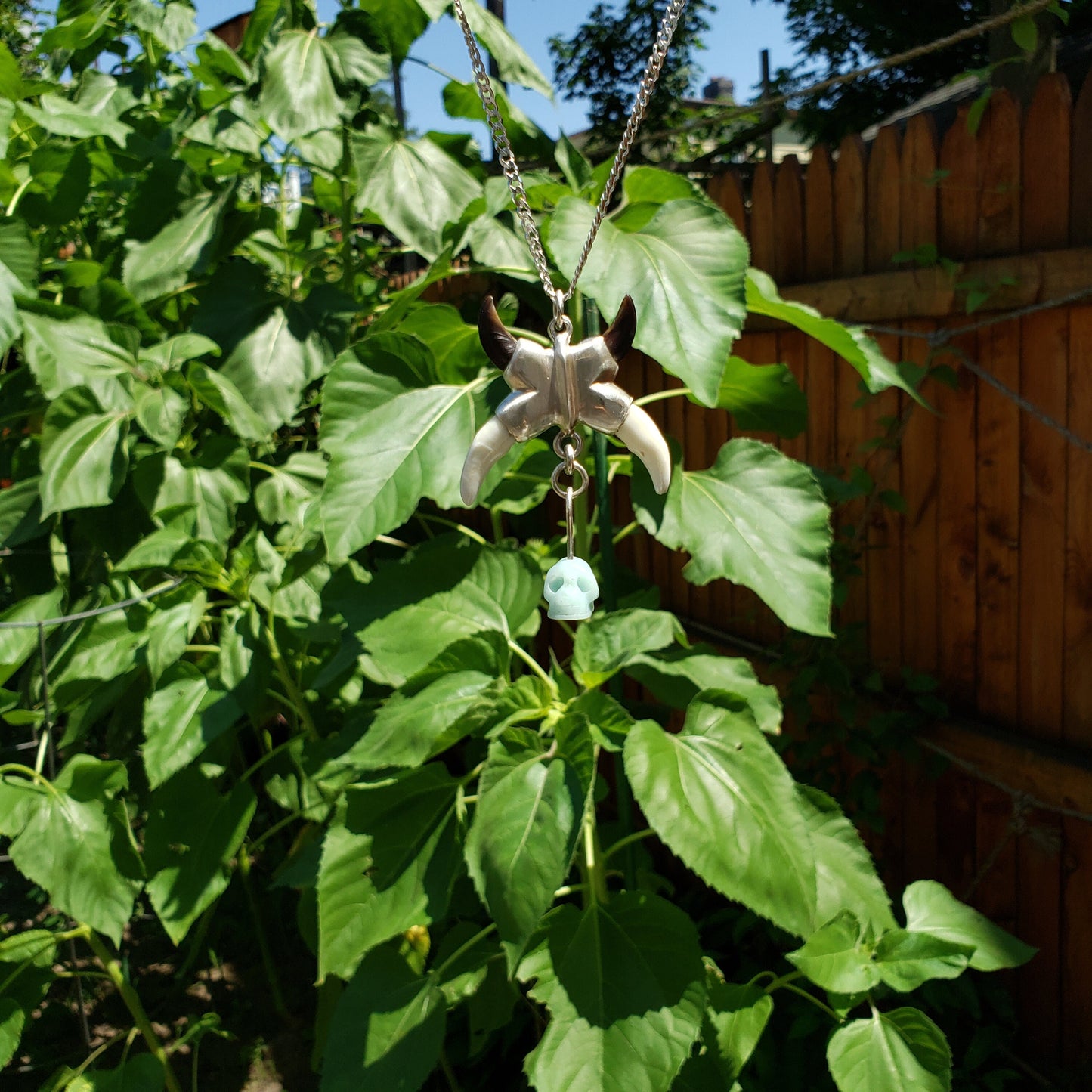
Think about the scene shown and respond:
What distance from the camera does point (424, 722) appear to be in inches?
64.6

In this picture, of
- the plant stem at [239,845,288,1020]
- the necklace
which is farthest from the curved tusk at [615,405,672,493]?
the plant stem at [239,845,288,1020]

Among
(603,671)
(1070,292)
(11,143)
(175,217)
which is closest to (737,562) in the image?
(603,671)

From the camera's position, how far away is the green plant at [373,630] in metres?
1.61

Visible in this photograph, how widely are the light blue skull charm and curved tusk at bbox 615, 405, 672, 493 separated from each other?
13 cm

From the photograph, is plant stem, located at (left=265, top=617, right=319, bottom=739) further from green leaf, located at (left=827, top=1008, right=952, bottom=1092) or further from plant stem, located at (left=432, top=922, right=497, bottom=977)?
green leaf, located at (left=827, top=1008, right=952, bottom=1092)

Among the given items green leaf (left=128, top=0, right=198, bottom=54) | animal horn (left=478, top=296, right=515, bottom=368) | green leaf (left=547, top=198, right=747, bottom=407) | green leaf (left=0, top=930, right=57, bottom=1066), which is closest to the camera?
animal horn (left=478, top=296, right=515, bottom=368)

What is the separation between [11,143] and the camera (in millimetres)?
2777

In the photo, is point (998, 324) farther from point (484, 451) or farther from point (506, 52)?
point (484, 451)

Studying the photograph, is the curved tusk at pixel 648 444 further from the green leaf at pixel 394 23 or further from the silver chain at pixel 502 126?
the green leaf at pixel 394 23

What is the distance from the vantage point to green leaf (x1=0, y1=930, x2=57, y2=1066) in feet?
6.88

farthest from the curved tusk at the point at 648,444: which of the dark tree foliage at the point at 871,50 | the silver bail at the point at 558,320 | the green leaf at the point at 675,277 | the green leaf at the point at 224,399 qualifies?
the dark tree foliage at the point at 871,50

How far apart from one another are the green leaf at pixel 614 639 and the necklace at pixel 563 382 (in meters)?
0.56

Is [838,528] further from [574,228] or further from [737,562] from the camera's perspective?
[574,228]

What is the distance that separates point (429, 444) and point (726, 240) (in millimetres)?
570
